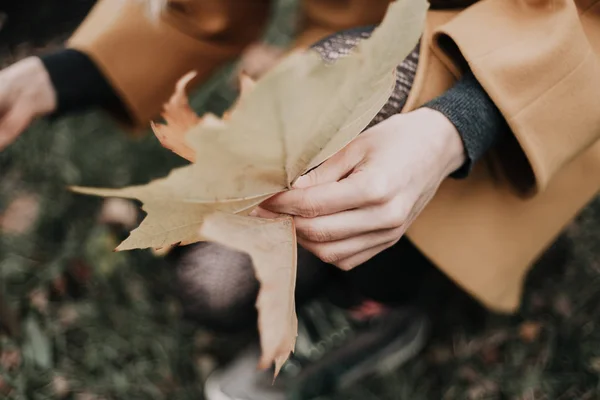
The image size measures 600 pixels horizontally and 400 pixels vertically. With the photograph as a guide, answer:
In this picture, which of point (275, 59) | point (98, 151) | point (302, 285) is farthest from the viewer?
point (275, 59)

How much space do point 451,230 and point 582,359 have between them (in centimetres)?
54

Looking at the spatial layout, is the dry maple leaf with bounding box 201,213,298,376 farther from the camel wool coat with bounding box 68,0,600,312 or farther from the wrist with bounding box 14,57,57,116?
the wrist with bounding box 14,57,57,116

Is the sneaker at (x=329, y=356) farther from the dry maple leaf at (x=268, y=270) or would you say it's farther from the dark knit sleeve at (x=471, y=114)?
the dry maple leaf at (x=268, y=270)

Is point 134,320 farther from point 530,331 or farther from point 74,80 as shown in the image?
point 530,331

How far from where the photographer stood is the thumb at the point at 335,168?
1.54ft

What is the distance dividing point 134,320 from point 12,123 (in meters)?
0.52

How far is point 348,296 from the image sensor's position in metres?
1.08

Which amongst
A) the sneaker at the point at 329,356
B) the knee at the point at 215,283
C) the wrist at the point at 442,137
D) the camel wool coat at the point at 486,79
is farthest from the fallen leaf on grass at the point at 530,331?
the wrist at the point at 442,137

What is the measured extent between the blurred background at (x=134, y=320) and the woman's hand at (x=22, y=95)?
0.47 metres

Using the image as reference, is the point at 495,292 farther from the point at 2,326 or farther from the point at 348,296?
the point at 2,326

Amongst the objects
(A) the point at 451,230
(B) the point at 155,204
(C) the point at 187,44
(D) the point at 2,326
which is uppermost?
(B) the point at 155,204

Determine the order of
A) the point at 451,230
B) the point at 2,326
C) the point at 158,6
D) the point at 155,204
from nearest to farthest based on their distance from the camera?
the point at 155,204
the point at 451,230
the point at 158,6
the point at 2,326

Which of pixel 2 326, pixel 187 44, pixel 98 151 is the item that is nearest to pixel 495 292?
pixel 187 44

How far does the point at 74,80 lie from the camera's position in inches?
31.6
